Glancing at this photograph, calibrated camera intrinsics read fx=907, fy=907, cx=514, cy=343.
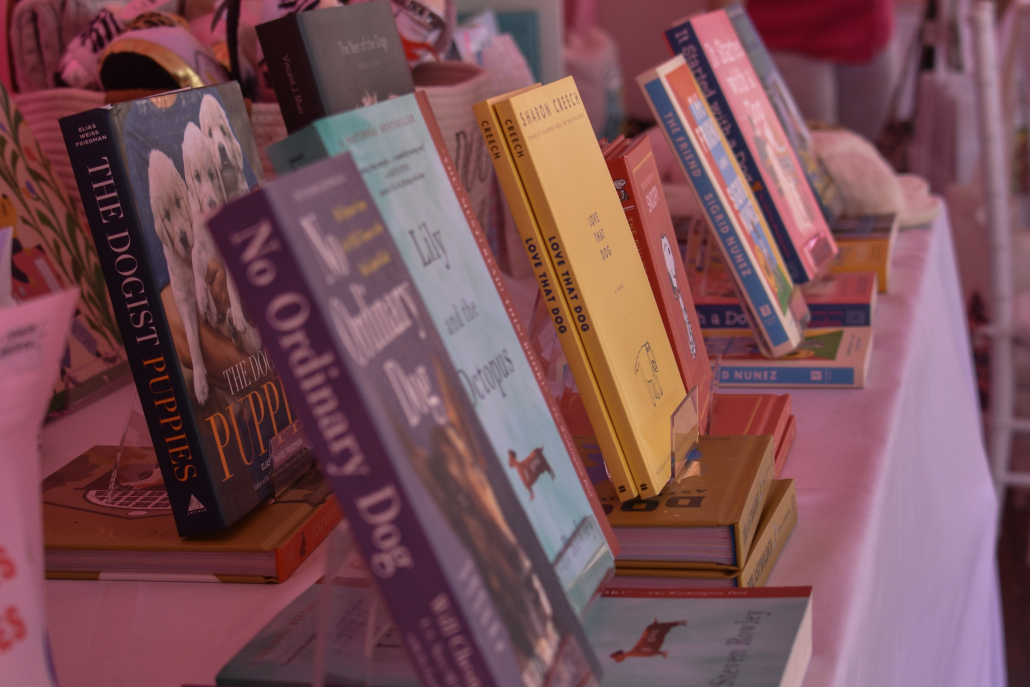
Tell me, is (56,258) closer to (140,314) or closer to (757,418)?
(140,314)

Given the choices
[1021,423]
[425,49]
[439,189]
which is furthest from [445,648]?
[1021,423]

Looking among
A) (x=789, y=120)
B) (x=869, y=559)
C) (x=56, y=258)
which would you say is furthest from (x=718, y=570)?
(x=789, y=120)

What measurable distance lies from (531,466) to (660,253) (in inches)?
11.8

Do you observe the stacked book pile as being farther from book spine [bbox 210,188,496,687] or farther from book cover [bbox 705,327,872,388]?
book cover [bbox 705,327,872,388]

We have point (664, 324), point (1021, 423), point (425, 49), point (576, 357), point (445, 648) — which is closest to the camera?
point (445, 648)

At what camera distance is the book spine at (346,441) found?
1.15ft

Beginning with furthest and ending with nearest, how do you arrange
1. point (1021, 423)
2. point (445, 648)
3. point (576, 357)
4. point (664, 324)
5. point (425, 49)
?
point (1021, 423) < point (425, 49) < point (664, 324) < point (576, 357) < point (445, 648)

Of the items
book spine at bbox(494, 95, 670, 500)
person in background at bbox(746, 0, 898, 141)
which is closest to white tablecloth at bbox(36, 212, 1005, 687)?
book spine at bbox(494, 95, 670, 500)

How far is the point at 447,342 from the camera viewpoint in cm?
45

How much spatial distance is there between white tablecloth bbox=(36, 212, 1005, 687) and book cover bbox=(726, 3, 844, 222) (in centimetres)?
15

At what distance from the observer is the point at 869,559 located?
0.67m

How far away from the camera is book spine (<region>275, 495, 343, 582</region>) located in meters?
0.64

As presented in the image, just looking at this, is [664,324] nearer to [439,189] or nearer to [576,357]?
[576,357]

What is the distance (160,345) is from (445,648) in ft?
1.07
